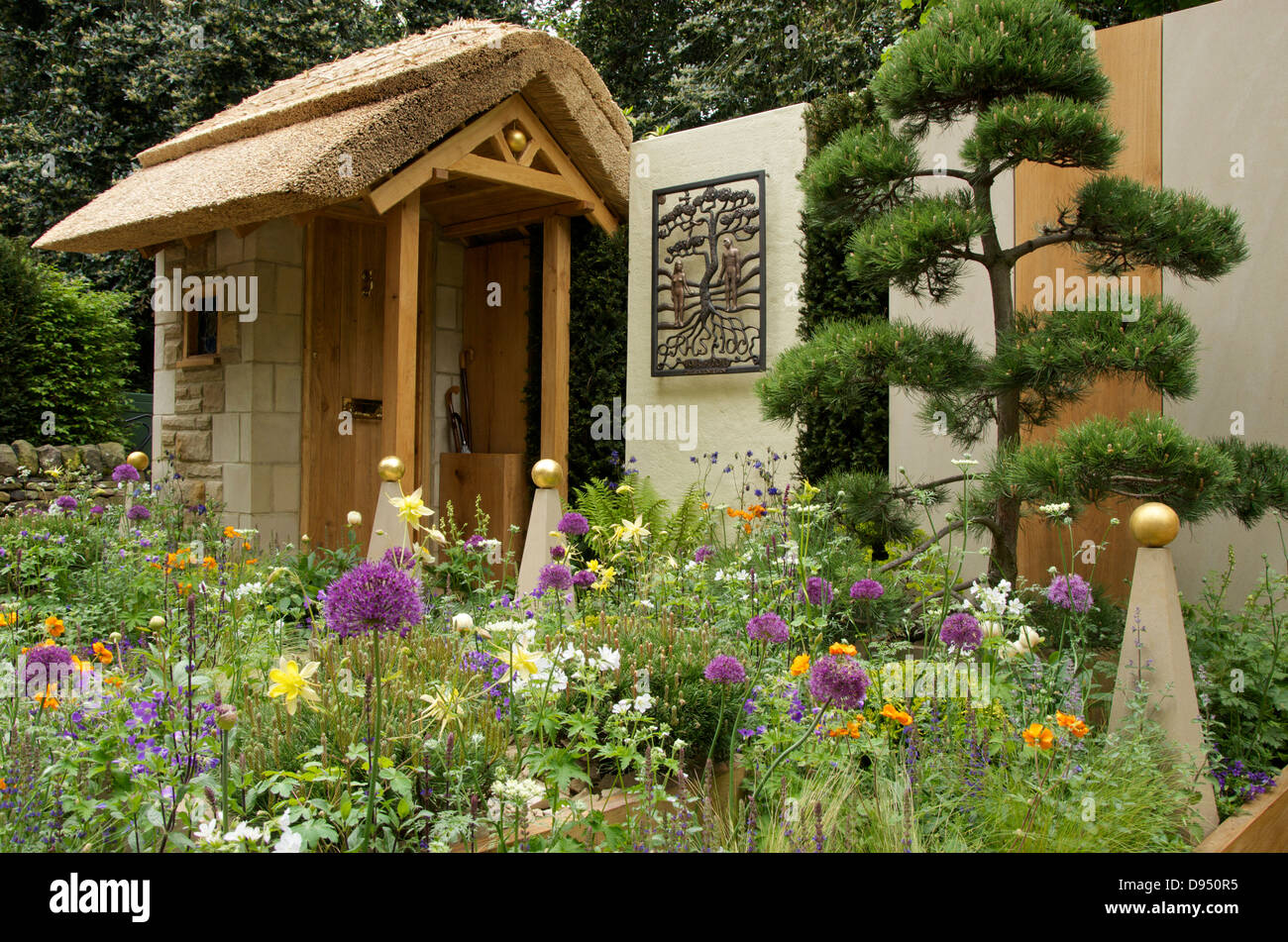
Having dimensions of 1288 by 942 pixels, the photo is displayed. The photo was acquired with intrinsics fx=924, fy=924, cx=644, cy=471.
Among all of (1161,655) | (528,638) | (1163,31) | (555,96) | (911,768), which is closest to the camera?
(528,638)

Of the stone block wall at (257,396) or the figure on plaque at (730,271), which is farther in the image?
the stone block wall at (257,396)

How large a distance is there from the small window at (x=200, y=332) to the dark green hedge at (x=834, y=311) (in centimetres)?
410

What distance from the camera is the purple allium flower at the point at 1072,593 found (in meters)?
2.49

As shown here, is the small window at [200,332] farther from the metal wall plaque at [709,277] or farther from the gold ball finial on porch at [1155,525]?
the gold ball finial on porch at [1155,525]

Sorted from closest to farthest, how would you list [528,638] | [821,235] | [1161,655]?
[528,638]
[1161,655]
[821,235]

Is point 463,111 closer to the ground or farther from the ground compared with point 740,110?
closer to the ground

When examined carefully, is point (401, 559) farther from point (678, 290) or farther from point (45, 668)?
point (678, 290)

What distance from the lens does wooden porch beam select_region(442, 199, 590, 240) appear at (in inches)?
253

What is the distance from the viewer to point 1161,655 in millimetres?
2420

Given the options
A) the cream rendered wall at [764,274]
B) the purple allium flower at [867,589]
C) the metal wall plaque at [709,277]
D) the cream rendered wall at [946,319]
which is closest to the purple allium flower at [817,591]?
the purple allium flower at [867,589]

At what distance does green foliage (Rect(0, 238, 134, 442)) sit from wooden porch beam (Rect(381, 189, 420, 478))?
5.34 meters

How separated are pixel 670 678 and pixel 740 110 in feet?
37.1
